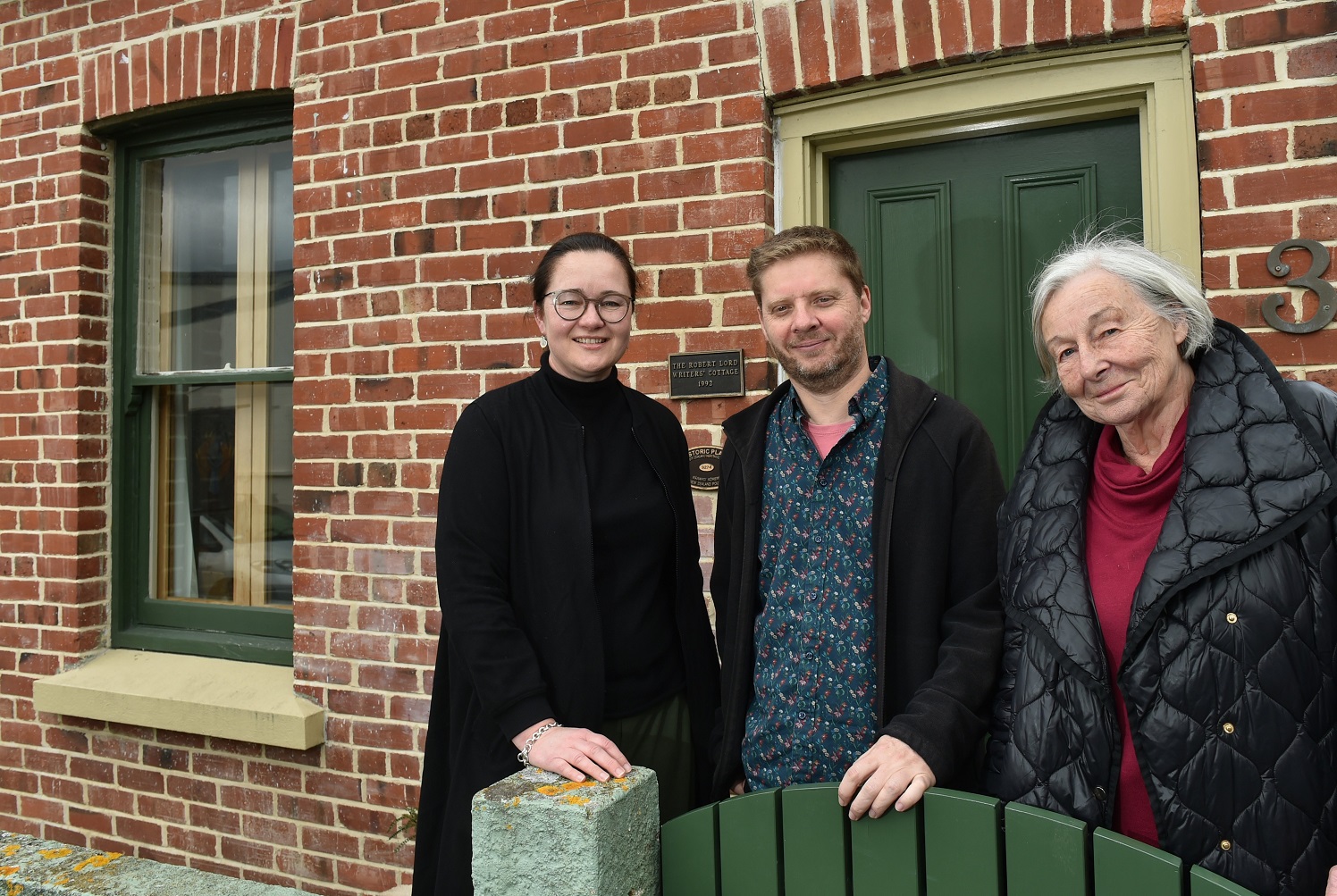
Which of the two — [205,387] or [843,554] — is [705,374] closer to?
[843,554]

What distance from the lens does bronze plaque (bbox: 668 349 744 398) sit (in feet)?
9.87

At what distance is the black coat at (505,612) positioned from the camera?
1914mm

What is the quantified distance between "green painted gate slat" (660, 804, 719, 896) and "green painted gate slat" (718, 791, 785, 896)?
12 millimetres

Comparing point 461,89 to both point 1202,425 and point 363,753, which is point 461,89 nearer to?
point 363,753

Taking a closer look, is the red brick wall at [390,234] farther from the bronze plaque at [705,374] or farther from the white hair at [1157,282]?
the white hair at [1157,282]

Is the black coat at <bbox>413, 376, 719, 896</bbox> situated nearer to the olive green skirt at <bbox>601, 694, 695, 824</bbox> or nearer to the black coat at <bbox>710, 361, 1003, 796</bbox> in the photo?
the olive green skirt at <bbox>601, 694, 695, 824</bbox>

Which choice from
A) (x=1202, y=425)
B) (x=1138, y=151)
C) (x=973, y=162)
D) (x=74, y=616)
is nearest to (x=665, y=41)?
(x=973, y=162)

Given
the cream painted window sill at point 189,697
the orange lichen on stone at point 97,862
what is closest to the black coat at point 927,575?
the orange lichen on stone at point 97,862

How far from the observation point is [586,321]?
6.73 feet

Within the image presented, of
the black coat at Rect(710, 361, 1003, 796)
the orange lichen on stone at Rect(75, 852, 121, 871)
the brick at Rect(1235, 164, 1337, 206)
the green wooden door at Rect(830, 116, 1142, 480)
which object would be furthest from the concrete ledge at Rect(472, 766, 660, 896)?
the brick at Rect(1235, 164, 1337, 206)

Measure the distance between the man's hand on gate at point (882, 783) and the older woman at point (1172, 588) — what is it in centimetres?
20

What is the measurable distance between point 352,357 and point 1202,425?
2842mm

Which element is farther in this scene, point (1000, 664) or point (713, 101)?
point (713, 101)

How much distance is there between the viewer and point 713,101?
306 centimetres
